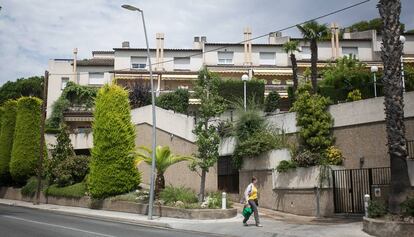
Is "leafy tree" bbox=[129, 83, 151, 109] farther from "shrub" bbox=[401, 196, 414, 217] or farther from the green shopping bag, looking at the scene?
"shrub" bbox=[401, 196, 414, 217]

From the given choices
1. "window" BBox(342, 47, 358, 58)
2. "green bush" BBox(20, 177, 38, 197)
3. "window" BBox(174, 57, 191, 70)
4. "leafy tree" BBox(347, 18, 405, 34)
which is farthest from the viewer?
"leafy tree" BBox(347, 18, 405, 34)

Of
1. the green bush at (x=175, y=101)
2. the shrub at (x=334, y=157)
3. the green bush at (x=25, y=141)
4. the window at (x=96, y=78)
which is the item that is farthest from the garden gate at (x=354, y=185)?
the window at (x=96, y=78)

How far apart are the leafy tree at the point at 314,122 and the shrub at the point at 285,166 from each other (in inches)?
40.0

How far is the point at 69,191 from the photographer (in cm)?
2889

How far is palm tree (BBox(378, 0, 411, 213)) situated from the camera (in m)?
15.1

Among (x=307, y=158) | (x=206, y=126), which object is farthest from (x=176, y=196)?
(x=307, y=158)

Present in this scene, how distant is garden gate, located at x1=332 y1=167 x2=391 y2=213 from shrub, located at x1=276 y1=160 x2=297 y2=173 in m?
2.05

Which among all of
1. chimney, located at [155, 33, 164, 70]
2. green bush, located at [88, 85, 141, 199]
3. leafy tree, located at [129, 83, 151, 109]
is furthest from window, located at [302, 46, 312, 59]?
green bush, located at [88, 85, 141, 199]

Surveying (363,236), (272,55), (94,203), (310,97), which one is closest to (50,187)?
(94,203)

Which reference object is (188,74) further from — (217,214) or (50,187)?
(217,214)

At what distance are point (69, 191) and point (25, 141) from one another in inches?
329

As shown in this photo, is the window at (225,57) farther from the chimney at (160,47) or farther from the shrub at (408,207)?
the shrub at (408,207)

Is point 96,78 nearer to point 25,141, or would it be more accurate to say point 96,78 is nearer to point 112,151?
point 25,141

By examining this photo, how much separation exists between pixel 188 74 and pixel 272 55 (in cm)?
1002
